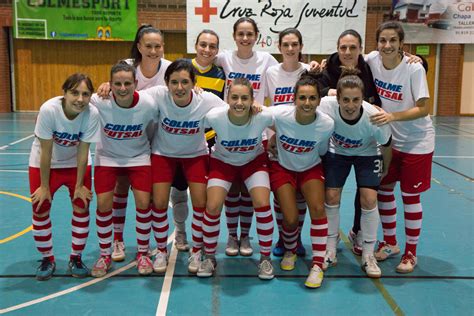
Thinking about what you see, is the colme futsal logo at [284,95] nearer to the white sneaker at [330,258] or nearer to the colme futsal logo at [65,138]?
the white sneaker at [330,258]

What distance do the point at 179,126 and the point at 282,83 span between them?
3.17ft

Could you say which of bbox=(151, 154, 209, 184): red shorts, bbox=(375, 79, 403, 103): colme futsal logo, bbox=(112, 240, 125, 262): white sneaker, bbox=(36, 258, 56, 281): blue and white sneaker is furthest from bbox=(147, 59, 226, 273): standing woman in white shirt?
bbox=(375, 79, 403, 103): colme futsal logo

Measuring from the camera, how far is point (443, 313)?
273 centimetres

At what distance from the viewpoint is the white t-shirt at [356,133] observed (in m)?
3.20

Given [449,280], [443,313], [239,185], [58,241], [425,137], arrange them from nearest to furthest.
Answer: [443,313]
[449,280]
[425,137]
[239,185]
[58,241]

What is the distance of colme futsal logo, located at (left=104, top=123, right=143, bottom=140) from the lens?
3.29m

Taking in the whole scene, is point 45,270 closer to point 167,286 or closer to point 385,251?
point 167,286

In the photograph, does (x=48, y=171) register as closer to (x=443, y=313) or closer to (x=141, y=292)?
(x=141, y=292)

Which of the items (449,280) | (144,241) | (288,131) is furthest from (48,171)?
(449,280)

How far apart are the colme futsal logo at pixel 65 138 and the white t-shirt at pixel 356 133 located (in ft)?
5.83

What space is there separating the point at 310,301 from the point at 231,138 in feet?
4.10

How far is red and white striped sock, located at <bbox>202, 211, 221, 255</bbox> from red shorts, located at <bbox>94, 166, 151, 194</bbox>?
1.59ft

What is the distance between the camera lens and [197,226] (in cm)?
339

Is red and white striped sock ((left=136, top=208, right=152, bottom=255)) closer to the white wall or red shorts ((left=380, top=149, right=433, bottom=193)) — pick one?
red shorts ((left=380, top=149, right=433, bottom=193))
